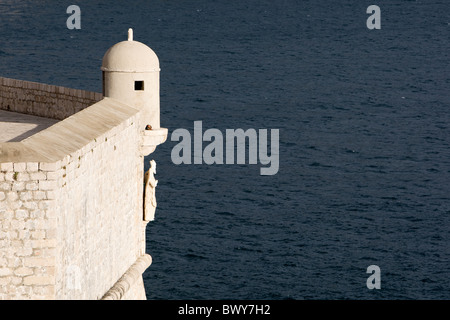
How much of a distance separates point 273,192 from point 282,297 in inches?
684

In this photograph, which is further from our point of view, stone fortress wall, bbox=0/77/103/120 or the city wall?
stone fortress wall, bbox=0/77/103/120

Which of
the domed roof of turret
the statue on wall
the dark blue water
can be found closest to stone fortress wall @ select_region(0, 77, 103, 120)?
the domed roof of turret

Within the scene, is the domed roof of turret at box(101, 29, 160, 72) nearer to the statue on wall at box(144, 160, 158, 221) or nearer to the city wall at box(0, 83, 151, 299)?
the city wall at box(0, 83, 151, 299)

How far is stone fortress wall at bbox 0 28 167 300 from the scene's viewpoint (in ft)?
59.9

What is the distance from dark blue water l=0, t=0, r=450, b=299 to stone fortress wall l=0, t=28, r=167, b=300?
28322mm

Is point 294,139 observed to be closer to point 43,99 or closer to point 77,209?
point 43,99

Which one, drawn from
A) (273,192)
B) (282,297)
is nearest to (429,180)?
(273,192)

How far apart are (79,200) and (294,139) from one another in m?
65.5

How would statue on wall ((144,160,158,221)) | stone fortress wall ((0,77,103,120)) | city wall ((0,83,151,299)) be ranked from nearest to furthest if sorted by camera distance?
1. city wall ((0,83,151,299))
2. statue on wall ((144,160,158,221))
3. stone fortress wall ((0,77,103,120))

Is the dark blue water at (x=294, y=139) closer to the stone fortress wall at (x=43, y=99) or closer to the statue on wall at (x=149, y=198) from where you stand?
the stone fortress wall at (x=43, y=99)

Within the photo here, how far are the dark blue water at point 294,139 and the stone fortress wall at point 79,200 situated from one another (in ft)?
92.9

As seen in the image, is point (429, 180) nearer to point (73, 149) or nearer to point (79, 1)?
point (73, 149)

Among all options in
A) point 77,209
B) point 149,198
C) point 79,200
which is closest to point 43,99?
point 149,198

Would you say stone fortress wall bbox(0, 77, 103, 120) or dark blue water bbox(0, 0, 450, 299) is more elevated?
stone fortress wall bbox(0, 77, 103, 120)
